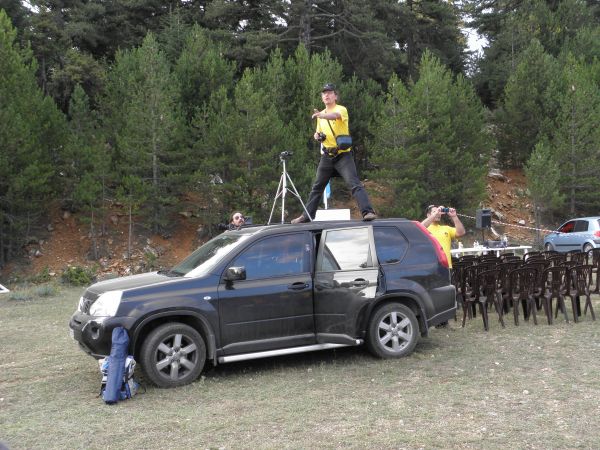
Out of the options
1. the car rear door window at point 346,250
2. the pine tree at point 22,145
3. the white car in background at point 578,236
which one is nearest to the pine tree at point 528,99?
the white car in background at point 578,236

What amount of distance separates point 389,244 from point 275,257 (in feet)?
4.80

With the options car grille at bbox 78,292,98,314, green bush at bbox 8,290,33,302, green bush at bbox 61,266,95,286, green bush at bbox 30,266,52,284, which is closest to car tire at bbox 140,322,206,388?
car grille at bbox 78,292,98,314

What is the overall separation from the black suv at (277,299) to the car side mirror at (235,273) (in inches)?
0.6

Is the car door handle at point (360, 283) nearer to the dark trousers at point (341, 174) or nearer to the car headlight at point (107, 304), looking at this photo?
the dark trousers at point (341, 174)

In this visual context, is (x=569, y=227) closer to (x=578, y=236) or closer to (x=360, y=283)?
(x=578, y=236)

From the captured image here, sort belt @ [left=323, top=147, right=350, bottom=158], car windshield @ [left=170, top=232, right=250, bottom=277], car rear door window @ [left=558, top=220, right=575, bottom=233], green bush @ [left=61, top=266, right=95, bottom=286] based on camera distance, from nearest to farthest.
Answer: car windshield @ [left=170, top=232, right=250, bottom=277] → belt @ [left=323, top=147, right=350, bottom=158] → green bush @ [left=61, top=266, right=95, bottom=286] → car rear door window @ [left=558, top=220, right=575, bottom=233]

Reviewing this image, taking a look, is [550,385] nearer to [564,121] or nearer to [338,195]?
[338,195]

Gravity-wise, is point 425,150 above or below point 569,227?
above

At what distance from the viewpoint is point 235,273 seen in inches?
269

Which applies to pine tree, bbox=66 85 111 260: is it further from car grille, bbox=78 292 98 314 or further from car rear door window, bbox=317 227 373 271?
car rear door window, bbox=317 227 373 271

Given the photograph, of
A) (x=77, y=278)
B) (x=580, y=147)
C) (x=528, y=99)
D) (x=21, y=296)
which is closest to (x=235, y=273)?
(x=21, y=296)

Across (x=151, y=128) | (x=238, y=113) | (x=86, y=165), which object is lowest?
(x=86, y=165)

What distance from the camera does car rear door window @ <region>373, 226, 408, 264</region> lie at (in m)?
7.77

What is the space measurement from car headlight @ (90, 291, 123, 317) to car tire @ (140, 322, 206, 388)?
46 cm
